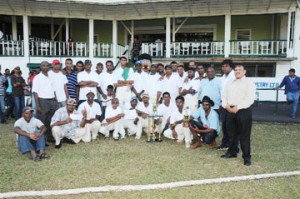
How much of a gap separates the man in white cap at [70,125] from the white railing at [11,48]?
36.3 ft

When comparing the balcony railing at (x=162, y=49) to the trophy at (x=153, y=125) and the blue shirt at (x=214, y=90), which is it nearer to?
the trophy at (x=153, y=125)

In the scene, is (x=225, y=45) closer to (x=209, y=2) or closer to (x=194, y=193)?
(x=209, y=2)

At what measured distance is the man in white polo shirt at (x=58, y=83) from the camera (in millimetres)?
7367

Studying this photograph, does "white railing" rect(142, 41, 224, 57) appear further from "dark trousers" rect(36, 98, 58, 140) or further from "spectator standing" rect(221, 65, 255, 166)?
"spectator standing" rect(221, 65, 255, 166)

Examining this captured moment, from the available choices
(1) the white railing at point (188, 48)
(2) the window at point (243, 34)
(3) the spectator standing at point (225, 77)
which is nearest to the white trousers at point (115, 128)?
(3) the spectator standing at point (225, 77)

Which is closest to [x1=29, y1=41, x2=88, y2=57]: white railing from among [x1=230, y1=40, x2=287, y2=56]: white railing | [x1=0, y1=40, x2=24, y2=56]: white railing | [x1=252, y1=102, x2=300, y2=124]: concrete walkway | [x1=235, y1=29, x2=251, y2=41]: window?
[x1=0, y1=40, x2=24, y2=56]: white railing

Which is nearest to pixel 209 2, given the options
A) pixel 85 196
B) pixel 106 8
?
pixel 106 8

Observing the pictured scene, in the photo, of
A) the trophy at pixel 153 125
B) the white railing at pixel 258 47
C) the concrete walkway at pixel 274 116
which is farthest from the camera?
the white railing at pixel 258 47

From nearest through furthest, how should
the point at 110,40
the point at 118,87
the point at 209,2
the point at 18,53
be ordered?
the point at 118,87 < the point at 209,2 < the point at 18,53 < the point at 110,40

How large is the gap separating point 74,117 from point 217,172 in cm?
347

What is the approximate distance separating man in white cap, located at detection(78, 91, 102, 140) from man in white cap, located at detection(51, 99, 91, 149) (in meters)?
0.15

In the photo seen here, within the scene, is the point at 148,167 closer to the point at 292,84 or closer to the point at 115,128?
the point at 115,128

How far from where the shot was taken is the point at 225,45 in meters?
16.4

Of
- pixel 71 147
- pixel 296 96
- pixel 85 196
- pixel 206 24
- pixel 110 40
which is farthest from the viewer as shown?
pixel 110 40
